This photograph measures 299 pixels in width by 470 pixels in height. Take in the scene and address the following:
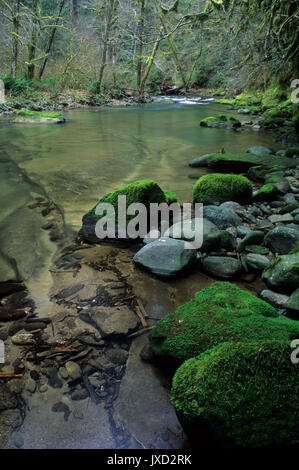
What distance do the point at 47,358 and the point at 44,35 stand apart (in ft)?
73.5

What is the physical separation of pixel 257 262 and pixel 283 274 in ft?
1.28

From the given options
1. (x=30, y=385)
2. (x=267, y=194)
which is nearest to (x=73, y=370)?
(x=30, y=385)

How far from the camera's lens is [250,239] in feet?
11.3

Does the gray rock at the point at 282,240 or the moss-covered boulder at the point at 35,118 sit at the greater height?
the moss-covered boulder at the point at 35,118

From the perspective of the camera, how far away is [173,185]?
571 cm

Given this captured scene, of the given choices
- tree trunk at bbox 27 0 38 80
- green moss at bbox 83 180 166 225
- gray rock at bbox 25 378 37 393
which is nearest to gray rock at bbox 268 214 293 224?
green moss at bbox 83 180 166 225

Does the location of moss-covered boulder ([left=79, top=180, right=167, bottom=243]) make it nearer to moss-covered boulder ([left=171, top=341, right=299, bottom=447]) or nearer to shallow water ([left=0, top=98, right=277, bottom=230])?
shallow water ([left=0, top=98, right=277, bottom=230])

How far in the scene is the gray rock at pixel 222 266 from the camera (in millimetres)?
2951

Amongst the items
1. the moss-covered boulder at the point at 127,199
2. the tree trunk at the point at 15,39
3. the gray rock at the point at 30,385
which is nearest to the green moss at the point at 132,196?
the moss-covered boulder at the point at 127,199

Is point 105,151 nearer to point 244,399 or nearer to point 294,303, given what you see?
point 294,303

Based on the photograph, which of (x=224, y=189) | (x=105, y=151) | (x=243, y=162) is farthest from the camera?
(x=105, y=151)

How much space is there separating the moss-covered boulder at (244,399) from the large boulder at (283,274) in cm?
128

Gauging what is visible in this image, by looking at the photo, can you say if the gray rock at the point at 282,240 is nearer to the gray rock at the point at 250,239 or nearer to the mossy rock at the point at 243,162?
the gray rock at the point at 250,239

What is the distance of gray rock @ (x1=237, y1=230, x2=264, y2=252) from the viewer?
341cm
